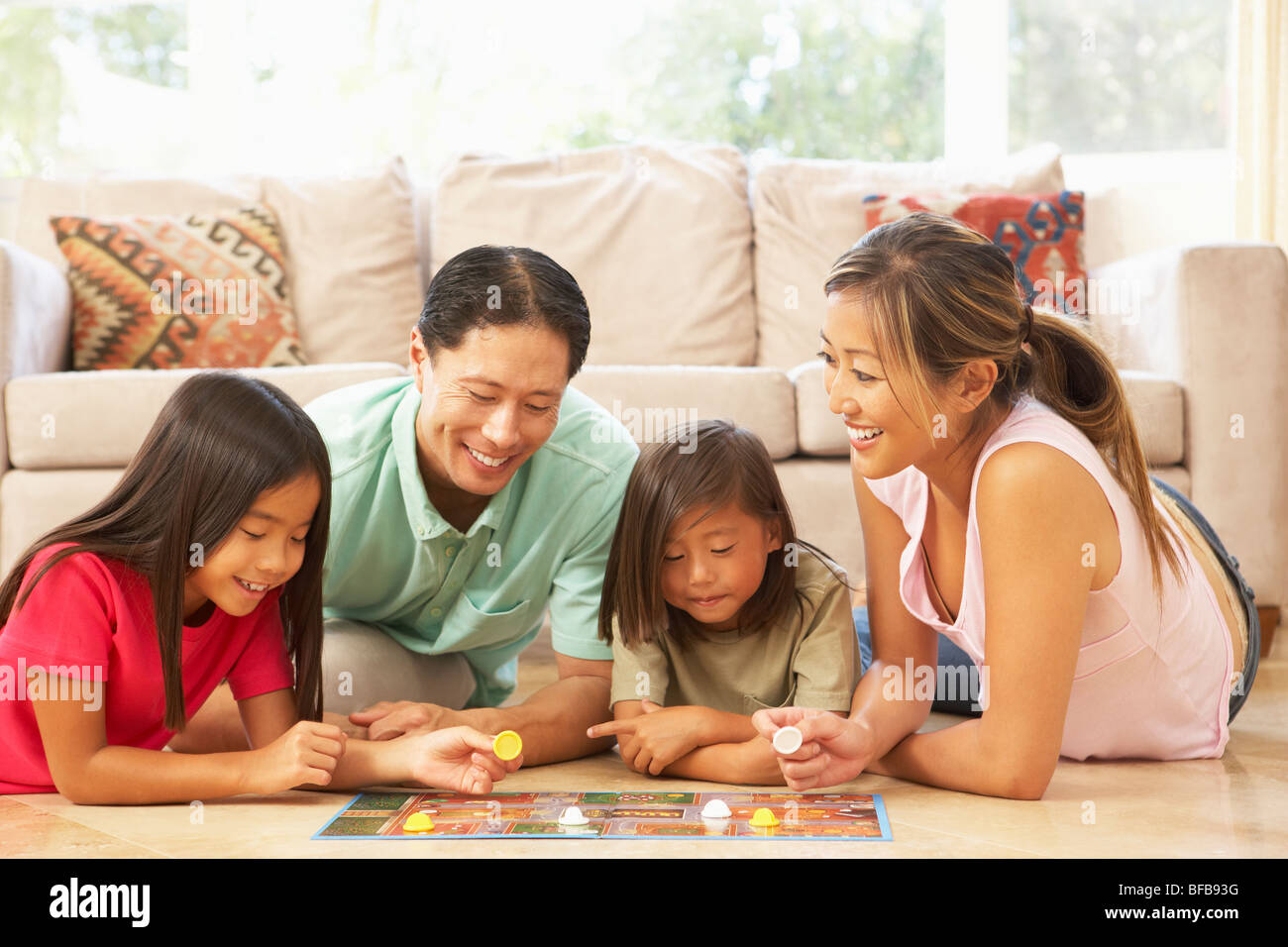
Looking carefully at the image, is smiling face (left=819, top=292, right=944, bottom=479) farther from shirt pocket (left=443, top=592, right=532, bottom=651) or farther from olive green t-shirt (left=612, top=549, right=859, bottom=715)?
shirt pocket (left=443, top=592, right=532, bottom=651)

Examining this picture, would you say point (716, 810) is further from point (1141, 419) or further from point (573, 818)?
point (1141, 419)

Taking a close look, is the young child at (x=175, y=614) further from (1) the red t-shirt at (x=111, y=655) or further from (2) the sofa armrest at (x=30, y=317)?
(2) the sofa armrest at (x=30, y=317)

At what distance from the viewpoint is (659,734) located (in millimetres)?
1440

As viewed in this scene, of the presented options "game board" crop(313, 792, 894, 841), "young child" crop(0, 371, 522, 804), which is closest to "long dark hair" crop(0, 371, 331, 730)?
"young child" crop(0, 371, 522, 804)

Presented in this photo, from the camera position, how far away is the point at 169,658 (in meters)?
1.33

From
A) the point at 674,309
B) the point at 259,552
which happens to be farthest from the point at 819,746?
the point at 674,309

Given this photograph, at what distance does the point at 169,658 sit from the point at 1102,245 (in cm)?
264

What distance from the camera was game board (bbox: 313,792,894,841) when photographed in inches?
47.4

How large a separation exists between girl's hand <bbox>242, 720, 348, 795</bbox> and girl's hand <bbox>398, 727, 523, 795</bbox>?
0.29 ft

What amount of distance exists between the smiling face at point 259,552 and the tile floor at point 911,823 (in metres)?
0.23

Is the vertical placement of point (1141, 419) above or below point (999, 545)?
above

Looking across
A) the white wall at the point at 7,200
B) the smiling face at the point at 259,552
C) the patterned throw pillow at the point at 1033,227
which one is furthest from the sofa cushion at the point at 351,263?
the smiling face at the point at 259,552

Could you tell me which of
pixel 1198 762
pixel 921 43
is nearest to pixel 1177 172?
pixel 921 43

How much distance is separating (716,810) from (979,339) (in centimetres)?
58
